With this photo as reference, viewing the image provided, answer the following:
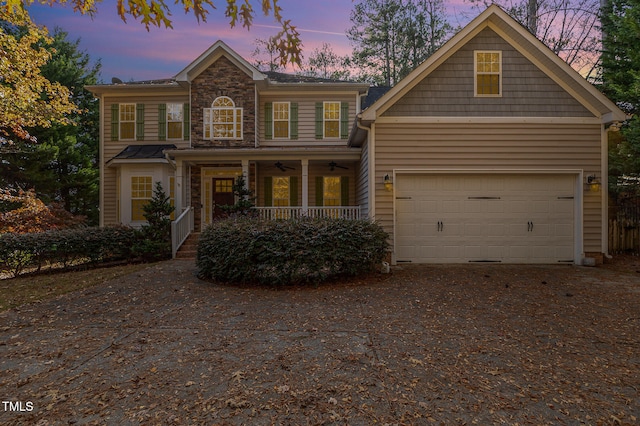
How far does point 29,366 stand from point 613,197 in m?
14.5

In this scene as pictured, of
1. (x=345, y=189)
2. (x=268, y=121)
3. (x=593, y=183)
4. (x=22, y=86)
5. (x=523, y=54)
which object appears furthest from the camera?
(x=268, y=121)

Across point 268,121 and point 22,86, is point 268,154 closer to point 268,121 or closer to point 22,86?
point 268,121

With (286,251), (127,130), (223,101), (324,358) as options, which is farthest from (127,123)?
(324,358)

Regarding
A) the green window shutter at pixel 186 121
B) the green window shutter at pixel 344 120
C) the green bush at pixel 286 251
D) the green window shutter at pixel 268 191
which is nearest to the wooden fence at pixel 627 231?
the green bush at pixel 286 251

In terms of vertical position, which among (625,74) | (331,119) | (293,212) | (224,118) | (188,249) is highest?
(625,74)

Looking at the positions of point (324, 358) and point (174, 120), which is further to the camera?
point (174, 120)

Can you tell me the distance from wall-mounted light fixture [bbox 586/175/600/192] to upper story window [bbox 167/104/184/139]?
41.9 feet

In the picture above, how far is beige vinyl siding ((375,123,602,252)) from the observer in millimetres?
8094

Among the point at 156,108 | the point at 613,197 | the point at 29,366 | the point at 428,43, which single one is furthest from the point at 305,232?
the point at 428,43

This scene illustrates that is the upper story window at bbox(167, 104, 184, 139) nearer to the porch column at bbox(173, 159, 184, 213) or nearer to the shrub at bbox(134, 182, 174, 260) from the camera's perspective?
the porch column at bbox(173, 159, 184, 213)

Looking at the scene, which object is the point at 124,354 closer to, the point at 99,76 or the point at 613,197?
the point at 613,197

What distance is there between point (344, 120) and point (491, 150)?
570 centimetres

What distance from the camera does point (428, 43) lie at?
1877 centimetres

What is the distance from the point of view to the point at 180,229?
10016mm
